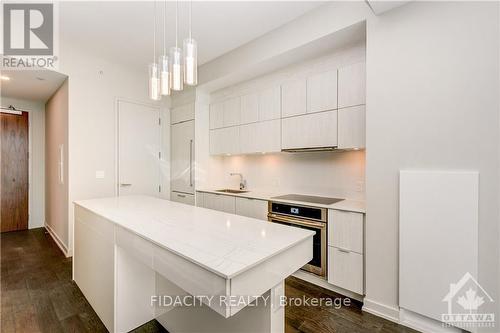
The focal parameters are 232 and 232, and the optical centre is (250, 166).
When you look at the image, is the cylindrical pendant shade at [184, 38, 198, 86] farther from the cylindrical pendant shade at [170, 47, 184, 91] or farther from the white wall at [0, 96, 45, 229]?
the white wall at [0, 96, 45, 229]

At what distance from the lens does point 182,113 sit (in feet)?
13.5

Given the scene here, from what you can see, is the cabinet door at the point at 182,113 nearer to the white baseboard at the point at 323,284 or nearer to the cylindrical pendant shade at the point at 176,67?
the cylindrical pendant shade at the point at 176,67

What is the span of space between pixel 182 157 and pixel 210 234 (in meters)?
2.96

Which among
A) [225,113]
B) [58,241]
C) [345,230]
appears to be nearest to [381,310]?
[345,230]

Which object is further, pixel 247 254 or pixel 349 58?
pixel 349 58

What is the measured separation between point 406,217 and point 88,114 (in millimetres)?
4096

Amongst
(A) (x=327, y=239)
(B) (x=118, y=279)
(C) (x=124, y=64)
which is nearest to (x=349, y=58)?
(A) (x=327, y=239)

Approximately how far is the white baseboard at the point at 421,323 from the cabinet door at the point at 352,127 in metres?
1.49

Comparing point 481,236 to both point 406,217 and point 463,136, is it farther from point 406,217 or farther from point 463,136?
point 463,136

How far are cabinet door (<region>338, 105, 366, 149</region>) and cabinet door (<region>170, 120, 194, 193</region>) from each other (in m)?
2.42

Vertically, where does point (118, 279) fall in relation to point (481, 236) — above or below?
below

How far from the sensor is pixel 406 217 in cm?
185

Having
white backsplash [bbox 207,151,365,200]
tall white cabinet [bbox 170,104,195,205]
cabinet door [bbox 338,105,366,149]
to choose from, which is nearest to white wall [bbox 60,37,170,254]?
tall white cabinet [bbox 170,104,195,205]

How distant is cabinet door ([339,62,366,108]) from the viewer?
2324 millimetres
